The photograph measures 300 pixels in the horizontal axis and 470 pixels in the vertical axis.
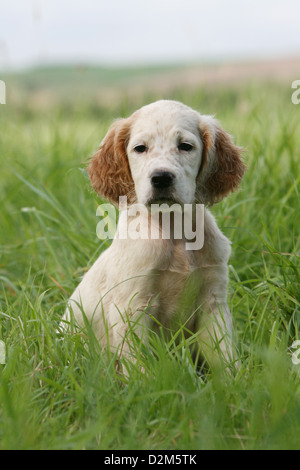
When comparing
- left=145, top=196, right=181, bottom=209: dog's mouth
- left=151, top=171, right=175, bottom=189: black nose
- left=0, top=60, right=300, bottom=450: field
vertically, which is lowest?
left=0, top=60, right=300, bottom=450: field

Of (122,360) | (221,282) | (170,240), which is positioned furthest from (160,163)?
(122,360)

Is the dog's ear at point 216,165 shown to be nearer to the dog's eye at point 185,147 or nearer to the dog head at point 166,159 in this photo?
the dog head at point 166,159

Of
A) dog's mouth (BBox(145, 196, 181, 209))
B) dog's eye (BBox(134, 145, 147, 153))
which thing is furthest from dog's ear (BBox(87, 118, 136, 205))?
dog's mouth (BBox(145, 196, 181, 209))

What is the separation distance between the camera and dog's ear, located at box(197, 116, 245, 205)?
343 centimetres

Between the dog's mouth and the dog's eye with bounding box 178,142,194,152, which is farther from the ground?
the dog's eye with bounding box 178,142,194,152

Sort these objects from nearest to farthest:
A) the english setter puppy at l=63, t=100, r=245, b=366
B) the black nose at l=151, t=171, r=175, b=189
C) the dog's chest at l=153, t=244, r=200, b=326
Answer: the black nose at l=151, t=171, r=175, b=189 < the english setter puppy at l=63, t=100, r=245, b=366 < the dog's chest at l=153, t=244, r=200, b=326

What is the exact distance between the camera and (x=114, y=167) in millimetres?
3531

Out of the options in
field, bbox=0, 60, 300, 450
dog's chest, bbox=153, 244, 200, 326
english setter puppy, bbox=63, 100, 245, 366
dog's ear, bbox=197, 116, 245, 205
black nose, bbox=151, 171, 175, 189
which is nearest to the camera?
field, bbox=0, 60, 300, 450

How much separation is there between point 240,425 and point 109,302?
1.09 meters

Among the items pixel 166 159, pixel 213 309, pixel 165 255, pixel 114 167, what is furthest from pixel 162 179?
pixel 213 309

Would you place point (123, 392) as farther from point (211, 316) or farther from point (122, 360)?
point (211, 316)

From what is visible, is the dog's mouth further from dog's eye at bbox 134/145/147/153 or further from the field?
the field

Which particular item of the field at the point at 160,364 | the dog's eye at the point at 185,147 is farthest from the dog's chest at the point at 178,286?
the dog's eye at the point at 185,147

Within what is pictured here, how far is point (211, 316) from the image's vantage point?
329 centimetres
